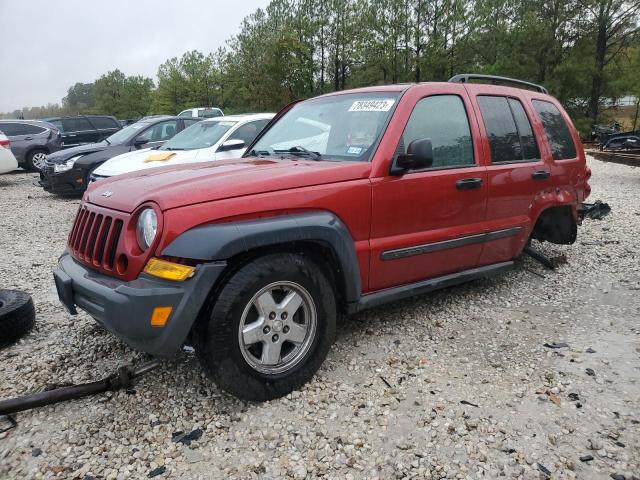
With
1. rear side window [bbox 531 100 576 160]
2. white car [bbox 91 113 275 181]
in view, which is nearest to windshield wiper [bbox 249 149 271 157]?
rear side window [bbox 531 100 576 160]

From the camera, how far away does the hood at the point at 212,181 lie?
248cm

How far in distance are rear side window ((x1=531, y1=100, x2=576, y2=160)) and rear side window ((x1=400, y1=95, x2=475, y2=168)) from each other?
3.86 feet

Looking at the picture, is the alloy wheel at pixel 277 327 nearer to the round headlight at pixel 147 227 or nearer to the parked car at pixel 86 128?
the round headlight at pixel 147 227

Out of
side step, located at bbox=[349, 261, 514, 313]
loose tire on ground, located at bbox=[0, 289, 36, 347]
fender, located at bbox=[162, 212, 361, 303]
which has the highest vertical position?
fender, located at bbox=[162, 212, 361, 303]

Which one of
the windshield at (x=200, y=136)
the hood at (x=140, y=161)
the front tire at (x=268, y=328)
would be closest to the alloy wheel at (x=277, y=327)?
the front tire at (x=268, y=328)

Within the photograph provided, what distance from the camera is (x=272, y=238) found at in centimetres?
252

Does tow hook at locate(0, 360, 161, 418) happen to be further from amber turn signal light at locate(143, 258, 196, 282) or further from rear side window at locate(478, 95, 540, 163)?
rear side window at locate(478, 95, 540, 163)

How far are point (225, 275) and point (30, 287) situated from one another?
3194 mm

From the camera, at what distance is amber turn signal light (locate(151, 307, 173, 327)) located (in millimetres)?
2287

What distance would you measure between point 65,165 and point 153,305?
8.36m

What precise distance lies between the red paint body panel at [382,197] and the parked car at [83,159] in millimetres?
6778

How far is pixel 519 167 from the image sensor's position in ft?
12.7

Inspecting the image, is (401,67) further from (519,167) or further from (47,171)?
(519,167)

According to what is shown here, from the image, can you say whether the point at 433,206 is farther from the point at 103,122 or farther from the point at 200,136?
the point at 103,122
